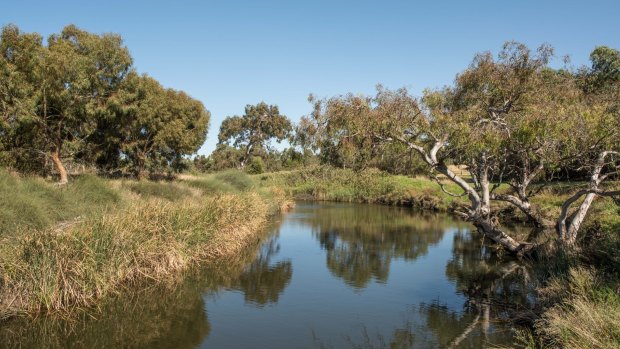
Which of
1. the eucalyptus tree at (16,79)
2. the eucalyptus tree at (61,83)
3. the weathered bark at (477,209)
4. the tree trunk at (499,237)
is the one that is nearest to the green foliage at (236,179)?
the eucalyptus tree at (61,83)

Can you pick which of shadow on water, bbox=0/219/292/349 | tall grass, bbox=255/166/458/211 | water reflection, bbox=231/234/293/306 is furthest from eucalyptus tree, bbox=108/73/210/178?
shadow on water, bbox=0/219/292/349

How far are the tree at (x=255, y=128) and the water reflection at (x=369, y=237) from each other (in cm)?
3198

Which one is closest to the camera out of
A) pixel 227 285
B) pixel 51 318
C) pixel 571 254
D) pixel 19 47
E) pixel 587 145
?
pixel 51 318

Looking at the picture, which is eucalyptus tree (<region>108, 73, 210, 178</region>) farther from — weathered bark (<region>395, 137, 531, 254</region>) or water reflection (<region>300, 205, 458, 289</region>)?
weathered bark (<region>395, 137, 531, 254</region>)

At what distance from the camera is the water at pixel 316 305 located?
1112cm

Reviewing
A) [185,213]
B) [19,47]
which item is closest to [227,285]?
[185,213]

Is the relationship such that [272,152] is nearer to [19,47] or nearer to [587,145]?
[19,47]

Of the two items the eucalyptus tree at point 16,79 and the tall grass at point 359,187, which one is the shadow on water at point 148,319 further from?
the tall grass at point 359,187

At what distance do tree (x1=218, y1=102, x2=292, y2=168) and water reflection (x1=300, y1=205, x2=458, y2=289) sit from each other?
32.0m

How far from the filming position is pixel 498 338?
447 inches

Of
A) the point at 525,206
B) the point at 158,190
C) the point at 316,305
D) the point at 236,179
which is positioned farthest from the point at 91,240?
the point at 236,179

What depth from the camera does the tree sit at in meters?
73.6

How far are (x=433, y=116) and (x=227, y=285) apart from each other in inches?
360

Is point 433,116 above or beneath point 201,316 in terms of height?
above
